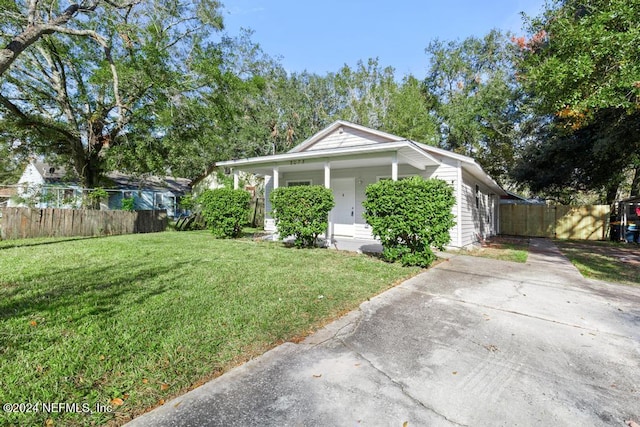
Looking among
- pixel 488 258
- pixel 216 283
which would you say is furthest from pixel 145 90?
pixel 488 258

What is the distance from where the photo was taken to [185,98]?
611 inches

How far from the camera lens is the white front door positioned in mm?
11445

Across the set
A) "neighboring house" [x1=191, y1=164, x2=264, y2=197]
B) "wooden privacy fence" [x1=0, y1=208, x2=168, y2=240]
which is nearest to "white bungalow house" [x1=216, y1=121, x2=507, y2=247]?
"wooden privacy fence" [x1=0, y1=208, x2=168, y2=240]

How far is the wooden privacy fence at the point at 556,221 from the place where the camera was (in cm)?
1417

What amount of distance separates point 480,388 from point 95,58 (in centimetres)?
2051

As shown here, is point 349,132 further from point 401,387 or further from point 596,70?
point 401,387

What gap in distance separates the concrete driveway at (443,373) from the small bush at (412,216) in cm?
221

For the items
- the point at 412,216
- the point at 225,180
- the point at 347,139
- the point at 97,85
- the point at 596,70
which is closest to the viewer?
the point at 412,216

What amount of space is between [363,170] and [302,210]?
396cm

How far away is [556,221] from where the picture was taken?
49.8 feet

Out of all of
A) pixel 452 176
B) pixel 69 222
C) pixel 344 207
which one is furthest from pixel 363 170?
pixel 69 222

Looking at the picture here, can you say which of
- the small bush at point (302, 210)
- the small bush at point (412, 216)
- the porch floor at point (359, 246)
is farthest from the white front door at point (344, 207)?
the small bush at point (412, 216)

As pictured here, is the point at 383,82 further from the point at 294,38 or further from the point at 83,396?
the point at 83,396

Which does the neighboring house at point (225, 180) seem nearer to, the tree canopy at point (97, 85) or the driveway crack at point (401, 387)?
the tree canopy at point (97, 85)
